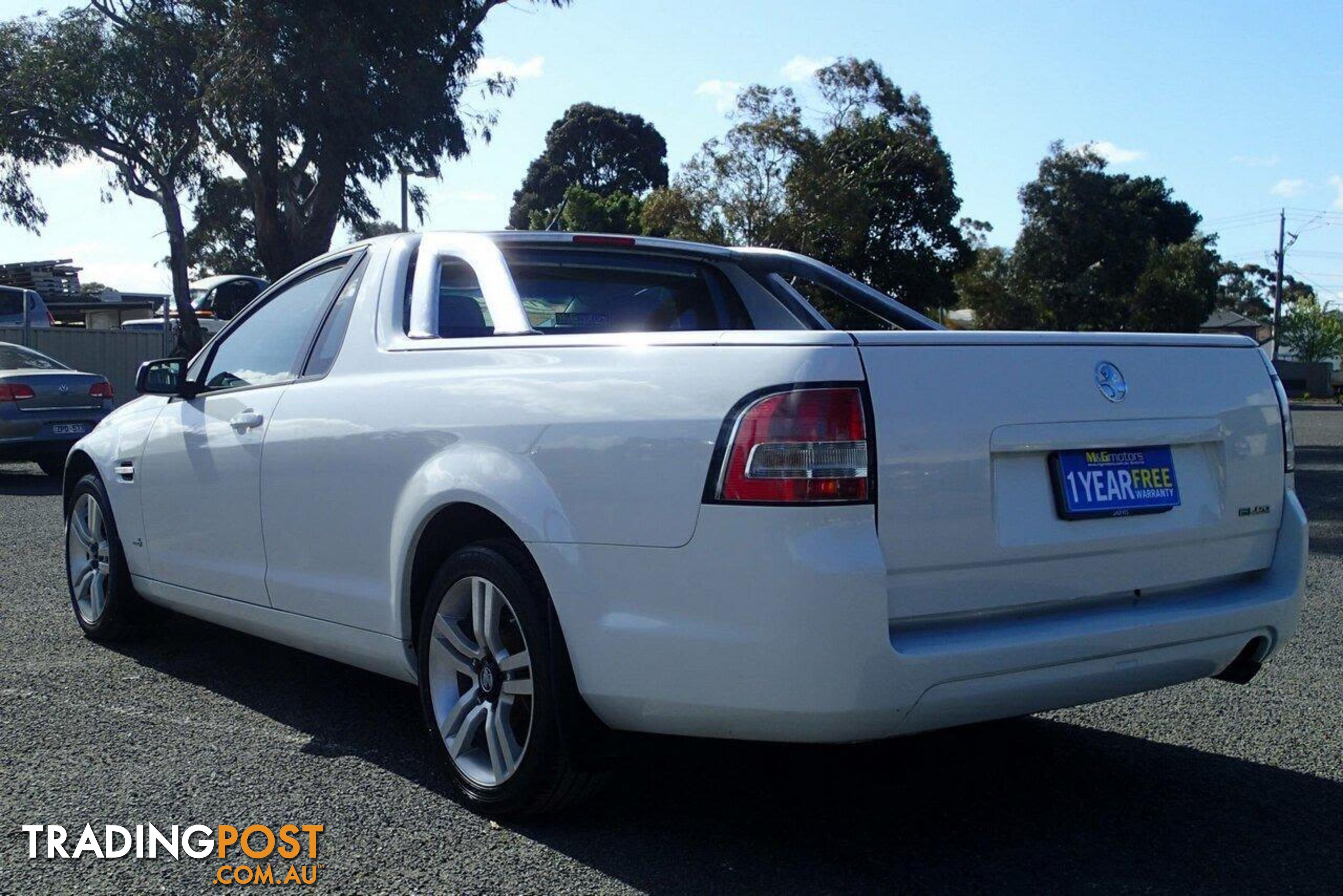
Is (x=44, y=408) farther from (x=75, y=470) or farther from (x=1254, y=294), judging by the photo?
(x=1254, y=294)

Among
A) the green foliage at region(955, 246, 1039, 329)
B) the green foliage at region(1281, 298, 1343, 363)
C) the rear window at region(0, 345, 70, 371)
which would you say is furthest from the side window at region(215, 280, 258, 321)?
the green foliage at region(1281, 298, 1343, 363)

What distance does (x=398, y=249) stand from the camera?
14.5ft

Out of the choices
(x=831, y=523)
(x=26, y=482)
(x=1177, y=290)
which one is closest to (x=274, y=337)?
(x=831, y=523)

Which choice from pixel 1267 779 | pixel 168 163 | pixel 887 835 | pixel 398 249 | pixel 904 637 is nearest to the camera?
pixel 904 637

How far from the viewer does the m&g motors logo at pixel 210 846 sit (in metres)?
3.26

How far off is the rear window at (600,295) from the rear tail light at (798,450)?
4.62 ft

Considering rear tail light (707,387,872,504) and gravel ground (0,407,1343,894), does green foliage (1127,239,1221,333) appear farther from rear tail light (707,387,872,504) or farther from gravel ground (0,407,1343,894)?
rear tail light (707,387,872,504)

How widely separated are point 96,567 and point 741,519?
13.2ft

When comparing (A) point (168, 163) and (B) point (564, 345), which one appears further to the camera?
(A) point (168, 163)

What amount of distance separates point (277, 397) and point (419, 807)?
5.24ft

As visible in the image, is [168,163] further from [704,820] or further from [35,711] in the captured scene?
[704,820]

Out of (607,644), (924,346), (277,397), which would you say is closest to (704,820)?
(607,644)

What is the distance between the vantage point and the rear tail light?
291 cm

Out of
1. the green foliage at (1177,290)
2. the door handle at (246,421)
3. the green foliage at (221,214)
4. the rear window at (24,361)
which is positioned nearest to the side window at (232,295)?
the green foliage at (221,214)
